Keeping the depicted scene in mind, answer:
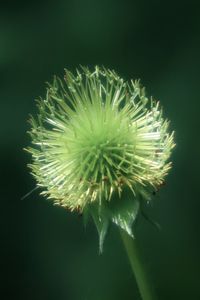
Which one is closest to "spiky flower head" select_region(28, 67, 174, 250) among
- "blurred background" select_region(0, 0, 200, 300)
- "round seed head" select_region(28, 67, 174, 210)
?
"round seed head" select_region(28, 67, 174, 210)

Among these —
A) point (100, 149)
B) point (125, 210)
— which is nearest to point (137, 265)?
point (125, 210)

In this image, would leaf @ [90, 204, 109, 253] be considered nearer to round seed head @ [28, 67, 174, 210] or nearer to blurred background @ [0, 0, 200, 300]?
round seed head @ [28, 67, 174, 210]

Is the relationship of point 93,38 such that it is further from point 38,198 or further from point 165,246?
point 165,246

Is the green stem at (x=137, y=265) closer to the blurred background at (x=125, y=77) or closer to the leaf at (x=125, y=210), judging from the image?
the leaf at (x=125, y=210)

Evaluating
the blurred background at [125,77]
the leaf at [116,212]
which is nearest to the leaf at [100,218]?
the leaf at [116,212]
